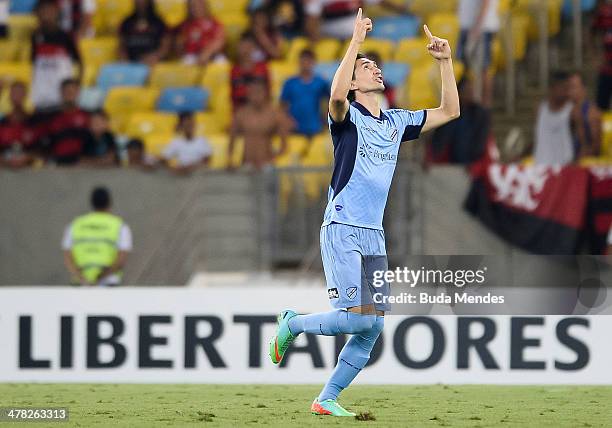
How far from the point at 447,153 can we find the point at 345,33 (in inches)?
108

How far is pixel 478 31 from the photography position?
43.4 ft

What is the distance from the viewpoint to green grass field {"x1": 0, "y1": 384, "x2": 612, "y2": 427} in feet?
23.7

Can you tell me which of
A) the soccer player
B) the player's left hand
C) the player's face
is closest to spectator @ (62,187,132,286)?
the soccer player

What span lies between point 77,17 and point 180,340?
23.3 feet

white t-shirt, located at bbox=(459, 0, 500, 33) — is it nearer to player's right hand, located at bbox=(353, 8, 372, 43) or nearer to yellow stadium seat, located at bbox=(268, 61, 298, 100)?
yellow stadium seat, located at bbox=(268, 61, 298, 100)

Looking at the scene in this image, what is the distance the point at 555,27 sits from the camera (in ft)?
45.7

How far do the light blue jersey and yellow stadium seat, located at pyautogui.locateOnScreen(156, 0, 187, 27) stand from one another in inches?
356

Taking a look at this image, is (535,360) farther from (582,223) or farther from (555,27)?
(555,27)

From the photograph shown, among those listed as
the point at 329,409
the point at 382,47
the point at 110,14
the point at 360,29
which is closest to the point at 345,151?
the point at 360,29

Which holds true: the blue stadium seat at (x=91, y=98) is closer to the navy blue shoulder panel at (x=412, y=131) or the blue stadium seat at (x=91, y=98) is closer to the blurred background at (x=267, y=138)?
the blurred background at (x=267, y=138)

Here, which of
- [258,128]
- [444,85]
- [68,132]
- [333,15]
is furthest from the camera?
[333,15]

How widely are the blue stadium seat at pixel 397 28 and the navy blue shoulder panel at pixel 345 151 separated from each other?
7470 millimetres

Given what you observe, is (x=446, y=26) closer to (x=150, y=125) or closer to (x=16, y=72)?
(x=150, y=125)

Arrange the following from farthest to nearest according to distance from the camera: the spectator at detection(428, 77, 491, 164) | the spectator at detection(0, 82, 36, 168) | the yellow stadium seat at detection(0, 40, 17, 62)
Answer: the yellow stadium seat at detection(0, 40, 17, 62) → the spectator at detection(0, 82, 36, 168) → the spectator at detection(428, 77, 491, 164)
